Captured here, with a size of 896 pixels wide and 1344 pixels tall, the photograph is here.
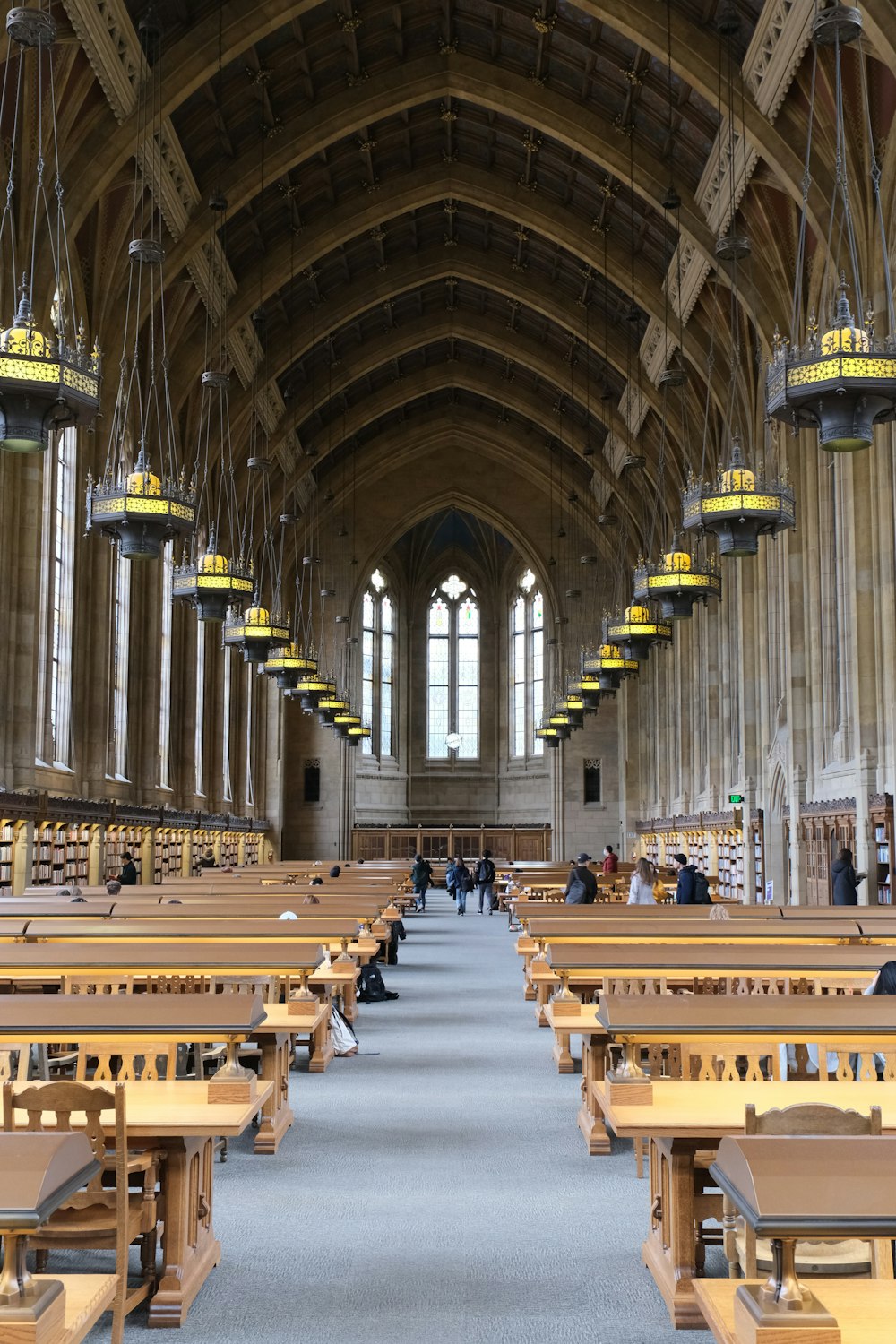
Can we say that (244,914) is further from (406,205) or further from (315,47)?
(406,205)

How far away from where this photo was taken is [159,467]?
24.9 metres

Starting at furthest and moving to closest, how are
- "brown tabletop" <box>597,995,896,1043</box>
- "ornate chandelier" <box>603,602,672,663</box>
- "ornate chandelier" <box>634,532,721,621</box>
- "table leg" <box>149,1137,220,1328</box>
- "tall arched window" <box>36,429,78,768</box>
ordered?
"tall arched window" <box>36,429,78,768</box>, "ornate chandelier" <box>603,602,672,663</box>, "ornate chandelier" <box>634,532,721,621</box>, "brown tabletop" <box>597,995,896,1043</box>, "table leg" <box>149,1137,220,1328</box>

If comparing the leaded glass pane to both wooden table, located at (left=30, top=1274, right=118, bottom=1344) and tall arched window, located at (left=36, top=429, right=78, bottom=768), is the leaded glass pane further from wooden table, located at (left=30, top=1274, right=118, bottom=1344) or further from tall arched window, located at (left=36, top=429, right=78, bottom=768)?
wooden table, located at (left=30, top=1274, right=118, bottom=1344)

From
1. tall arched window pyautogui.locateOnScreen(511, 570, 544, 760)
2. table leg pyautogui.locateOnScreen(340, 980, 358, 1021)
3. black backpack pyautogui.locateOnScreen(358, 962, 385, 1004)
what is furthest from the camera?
tall arched window pyautogui.locateOnScreen(511, 570, 544, 760)

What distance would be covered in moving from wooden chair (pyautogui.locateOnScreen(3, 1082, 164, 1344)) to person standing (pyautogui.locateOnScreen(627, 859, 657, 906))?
8863mm

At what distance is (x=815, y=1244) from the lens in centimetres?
388

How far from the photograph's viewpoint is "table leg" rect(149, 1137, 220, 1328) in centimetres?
446

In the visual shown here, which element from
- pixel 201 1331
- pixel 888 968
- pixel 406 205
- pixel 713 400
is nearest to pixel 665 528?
pixel 713 400

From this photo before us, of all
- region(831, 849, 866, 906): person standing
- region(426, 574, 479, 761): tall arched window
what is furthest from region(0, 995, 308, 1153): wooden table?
region(426, 574, 479, 761): tall arched window

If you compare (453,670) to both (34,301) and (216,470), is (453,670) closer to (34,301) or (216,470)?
(216,470)

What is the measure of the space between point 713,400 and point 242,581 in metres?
14.3

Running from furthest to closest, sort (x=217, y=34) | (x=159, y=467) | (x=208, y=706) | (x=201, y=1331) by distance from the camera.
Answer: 1. (x=208, y=706)
2. (x=159, y=467)
3. (x=217, y=34)
4. (x=201, y=1331)

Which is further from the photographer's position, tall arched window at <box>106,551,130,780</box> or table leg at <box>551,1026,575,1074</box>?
tall arched window at <box>106,551,130,780</box>

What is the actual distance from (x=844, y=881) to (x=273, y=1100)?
9.32 meters
